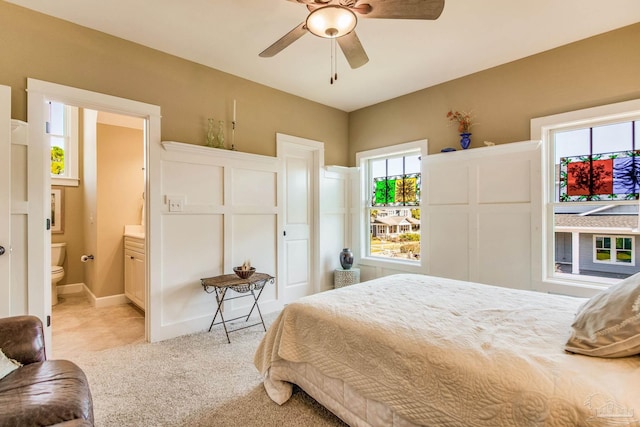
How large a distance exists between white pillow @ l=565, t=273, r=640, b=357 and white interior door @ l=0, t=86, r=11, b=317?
325 cm

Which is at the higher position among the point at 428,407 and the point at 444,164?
the point at 444,164

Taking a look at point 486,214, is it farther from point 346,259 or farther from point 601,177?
point 346,259

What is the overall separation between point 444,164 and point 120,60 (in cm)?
337

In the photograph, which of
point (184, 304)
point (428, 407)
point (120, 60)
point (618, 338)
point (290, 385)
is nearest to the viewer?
point (618, 338)

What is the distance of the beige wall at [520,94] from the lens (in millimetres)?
2625

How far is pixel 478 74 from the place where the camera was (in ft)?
11.1

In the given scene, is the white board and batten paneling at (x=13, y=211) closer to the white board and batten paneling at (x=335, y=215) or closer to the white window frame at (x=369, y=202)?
the white board and batten paneling at (x=335, y=215)

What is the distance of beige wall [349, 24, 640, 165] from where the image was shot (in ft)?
8.61

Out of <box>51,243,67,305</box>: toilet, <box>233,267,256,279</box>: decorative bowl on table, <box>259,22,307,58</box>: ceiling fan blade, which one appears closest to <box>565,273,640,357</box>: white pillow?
<box>259,22,307,58</box>: ceiling fan blade

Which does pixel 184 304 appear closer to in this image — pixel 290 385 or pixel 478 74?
pixel 290 385

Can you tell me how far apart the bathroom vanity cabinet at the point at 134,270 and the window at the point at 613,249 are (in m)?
4.61

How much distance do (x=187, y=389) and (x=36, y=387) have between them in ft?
3.25

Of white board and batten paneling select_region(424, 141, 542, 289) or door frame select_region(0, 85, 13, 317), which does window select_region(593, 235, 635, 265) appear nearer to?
white board and batten paneling select_region(424, 141, 542, 289)

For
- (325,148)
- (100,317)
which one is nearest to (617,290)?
(325,148)
